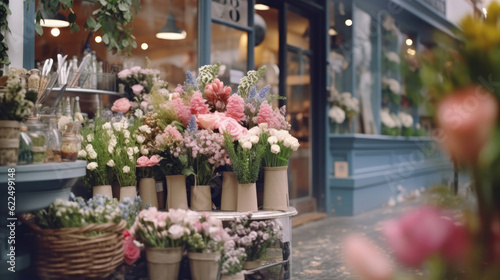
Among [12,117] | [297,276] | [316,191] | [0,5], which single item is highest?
[0,5]

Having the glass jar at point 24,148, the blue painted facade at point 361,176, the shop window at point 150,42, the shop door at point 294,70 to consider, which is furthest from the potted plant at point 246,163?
the blue painted facade at point 361,176

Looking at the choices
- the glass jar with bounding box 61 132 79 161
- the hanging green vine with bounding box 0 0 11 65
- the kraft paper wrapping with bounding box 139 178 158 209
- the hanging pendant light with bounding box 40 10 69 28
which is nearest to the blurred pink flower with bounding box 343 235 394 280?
the glass jar with bounding box 61 132 79 161

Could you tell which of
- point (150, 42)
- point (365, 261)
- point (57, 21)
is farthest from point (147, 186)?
point (150, 42)

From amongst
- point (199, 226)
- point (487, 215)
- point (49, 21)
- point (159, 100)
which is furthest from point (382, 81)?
point (487, 215)

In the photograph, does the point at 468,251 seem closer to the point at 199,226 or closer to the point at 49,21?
the point at 199,226

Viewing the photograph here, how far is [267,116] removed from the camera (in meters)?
3.01

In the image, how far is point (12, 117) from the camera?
6.73 ft

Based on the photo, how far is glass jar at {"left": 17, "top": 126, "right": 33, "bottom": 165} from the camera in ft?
6.94

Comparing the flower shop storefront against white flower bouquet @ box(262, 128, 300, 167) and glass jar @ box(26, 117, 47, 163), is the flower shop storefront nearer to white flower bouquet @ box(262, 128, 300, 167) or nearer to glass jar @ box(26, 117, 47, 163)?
white flower bouquet @ box(262, 128, 300, 167)

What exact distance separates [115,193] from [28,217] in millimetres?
783

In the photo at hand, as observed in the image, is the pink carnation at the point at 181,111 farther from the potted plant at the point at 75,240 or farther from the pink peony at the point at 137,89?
the pink peony at the point at 137,89

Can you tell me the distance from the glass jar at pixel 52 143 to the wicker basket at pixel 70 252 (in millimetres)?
303

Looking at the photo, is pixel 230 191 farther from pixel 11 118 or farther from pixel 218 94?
pixel 11 118

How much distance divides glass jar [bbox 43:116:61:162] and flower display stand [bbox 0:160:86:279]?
7cm
